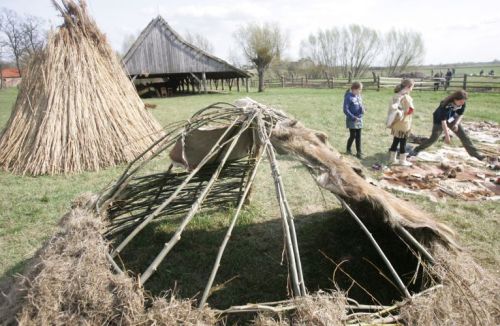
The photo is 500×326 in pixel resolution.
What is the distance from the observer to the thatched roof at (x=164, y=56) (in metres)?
20.3

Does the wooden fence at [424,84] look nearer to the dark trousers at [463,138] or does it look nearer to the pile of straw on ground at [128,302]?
the dark trousers at [463,138]

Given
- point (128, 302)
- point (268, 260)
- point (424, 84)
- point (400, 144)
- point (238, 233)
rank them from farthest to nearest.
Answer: point (424, 84) < point (400, 144) < point (238, 233) < point (268, 260) < point (128, 302)

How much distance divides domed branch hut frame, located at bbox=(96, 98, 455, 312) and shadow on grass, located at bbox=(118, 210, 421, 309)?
0.28 meters

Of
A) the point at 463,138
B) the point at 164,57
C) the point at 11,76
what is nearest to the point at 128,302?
the point at 463,138

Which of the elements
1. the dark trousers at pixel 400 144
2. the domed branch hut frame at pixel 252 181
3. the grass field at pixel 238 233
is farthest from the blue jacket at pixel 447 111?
the domed branch hut frame at pixel 252 181

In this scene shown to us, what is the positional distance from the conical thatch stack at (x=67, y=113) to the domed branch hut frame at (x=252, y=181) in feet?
10.2

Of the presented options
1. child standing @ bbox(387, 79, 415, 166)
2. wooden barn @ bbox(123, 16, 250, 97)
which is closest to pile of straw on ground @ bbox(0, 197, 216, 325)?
child standing @ bbox(387, 79, 415, 166)

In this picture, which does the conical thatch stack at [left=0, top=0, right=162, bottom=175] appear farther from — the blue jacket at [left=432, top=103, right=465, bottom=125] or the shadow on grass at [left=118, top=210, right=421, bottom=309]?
the blue jacket at [left=432, top=103, right=465, bottom=125]

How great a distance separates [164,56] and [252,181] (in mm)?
20488

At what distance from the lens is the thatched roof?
20.3 metres

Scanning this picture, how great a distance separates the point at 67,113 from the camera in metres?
6.15

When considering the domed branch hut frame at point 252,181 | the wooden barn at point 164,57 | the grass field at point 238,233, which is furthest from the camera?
the wooden barn at point 164,57

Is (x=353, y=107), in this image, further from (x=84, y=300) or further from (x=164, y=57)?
(x=164, y=57)

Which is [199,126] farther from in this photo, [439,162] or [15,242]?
[439,162]
